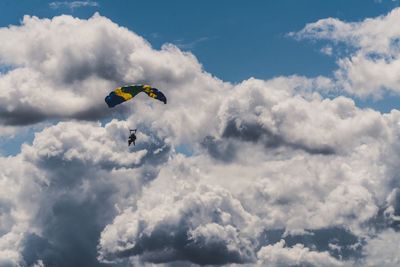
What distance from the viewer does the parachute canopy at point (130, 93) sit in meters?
81.6

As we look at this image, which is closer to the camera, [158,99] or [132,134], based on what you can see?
[132,134]

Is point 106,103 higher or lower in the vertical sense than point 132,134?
higher

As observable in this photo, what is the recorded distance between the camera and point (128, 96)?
269 feet

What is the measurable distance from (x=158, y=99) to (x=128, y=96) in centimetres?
705

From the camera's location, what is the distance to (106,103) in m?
79.1

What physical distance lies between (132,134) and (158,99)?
11.6 meters

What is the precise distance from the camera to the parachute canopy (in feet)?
268

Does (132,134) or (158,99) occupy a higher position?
(158,99)

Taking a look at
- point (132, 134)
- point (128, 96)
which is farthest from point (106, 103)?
point (132, 134)

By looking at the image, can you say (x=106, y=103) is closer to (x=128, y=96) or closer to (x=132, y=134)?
(x=128, y=96)

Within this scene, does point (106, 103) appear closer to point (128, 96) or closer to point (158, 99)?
point (128, 96)

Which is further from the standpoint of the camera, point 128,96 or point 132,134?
point 128,96

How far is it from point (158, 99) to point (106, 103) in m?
11.7

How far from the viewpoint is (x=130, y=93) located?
270ft
